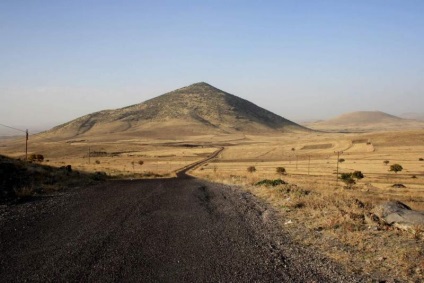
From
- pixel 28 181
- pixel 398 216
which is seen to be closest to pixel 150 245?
pixel 398 216

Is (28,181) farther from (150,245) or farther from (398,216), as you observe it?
(398,216)

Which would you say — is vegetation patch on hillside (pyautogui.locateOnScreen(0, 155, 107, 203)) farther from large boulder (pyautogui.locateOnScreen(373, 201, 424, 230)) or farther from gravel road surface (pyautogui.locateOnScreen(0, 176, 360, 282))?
large boulder (pyautogui.locateOnScreen(373, 201, 424, 230))

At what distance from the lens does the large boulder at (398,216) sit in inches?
503

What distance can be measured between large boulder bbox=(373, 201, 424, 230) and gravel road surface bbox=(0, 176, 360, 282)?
3985 millimetres

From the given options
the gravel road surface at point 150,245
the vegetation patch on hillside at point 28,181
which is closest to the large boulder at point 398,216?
the gravel road surface at point 150,245

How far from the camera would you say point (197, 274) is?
9.07 meters

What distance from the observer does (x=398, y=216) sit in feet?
44.1

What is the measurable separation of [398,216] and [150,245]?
8686 mm

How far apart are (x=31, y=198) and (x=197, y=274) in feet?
46.1

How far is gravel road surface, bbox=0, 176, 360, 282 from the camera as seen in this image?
29.7 feet

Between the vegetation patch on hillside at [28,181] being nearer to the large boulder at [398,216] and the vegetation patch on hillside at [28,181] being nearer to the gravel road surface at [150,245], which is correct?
the gravel road surface at [150,245]

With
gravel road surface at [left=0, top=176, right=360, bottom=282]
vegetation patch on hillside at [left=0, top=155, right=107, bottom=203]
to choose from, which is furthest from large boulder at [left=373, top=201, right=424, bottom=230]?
vegetation patch on hillside at [left=0, top=155, right=107, bottom=203]

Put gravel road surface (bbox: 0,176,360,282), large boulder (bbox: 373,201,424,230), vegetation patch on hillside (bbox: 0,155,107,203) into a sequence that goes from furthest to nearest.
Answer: vegetation patch on hillside (bbox: 0,155,107,203) < large boulder (bbox: 373,201,424,230) < gravel road surface (bbox: 0,176,360,282)

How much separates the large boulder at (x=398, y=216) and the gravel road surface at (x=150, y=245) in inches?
157
